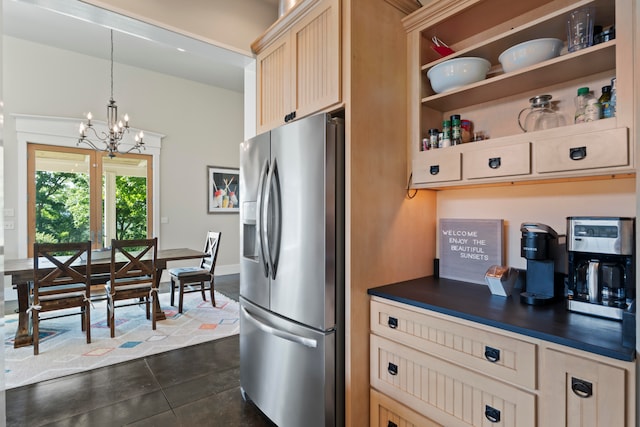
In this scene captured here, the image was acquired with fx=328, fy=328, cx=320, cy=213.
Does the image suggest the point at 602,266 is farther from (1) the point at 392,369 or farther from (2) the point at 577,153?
(1) the point at 392,369

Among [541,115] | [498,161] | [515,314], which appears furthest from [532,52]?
[515,314]

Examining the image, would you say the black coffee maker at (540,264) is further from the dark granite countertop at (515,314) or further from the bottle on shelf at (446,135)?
the bottle on shelf at (446,135)

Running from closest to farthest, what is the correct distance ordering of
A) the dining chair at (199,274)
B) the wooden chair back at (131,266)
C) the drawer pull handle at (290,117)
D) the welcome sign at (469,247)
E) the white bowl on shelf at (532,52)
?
the white bowl on shelf at (532,52)
the welcome sign at (469,247)
the drawer pull handle at (290,117)
the wooden chair back at (131,266)
the dining chair at (199,274)

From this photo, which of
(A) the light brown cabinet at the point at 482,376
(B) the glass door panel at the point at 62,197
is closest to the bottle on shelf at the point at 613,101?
(A) the light brown cabinet at the point at 482,376

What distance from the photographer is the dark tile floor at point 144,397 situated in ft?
6.68

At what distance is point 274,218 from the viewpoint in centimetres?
185

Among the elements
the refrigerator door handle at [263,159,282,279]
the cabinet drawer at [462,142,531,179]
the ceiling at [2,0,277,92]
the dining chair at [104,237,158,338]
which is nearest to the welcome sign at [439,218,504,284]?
the cabinet drawer at [462,142,531,179]

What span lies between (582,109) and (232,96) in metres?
6.23

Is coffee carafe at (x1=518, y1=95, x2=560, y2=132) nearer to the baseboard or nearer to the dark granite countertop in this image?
the dark granite countertop

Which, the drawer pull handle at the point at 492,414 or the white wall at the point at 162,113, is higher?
the white wall at the point at 162,113

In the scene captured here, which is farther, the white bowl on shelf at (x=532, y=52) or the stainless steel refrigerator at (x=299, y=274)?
the stainless steel refrigerator at (x=299, y=274)

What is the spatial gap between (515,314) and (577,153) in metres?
0.69

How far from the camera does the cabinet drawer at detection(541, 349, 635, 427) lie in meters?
1.00

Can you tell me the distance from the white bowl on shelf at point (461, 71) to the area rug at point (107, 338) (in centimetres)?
306
